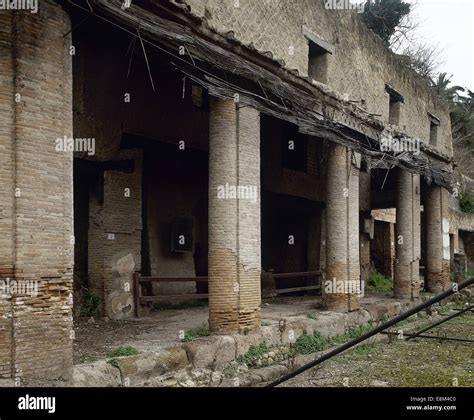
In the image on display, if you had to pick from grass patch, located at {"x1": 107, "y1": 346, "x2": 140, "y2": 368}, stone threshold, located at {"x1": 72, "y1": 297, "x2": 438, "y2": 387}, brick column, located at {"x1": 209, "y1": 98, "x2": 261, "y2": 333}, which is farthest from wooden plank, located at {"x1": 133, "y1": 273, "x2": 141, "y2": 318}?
grass patch, located at {"x1": 107, "y1": 346, "x2": 140, "y2": 368}

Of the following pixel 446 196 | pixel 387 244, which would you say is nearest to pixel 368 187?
pixel 446 196

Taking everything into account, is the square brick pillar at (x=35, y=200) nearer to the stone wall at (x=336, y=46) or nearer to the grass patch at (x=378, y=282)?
the stone wall at (x=336, y=46)

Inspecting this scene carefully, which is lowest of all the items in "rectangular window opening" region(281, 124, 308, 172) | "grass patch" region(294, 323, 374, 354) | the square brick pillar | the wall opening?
"grass patch" region(294, 323, 374, 354)

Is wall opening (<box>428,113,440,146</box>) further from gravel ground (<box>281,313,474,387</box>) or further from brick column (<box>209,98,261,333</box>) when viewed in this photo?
brick column (<box>209,98,261,333</box>)

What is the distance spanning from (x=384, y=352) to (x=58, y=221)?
681cm

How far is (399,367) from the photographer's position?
894 centimetres

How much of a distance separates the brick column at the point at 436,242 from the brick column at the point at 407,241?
2303 millimetres

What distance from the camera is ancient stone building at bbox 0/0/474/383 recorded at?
597 centimetres

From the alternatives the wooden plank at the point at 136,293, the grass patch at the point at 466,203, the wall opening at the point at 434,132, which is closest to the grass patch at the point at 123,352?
the wooden plank at the point at 136,293

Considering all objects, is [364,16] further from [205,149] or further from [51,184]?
[51,184]

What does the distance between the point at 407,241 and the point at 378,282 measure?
551 cm

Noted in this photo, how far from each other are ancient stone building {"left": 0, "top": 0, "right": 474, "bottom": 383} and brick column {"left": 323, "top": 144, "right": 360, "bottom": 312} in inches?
1.6

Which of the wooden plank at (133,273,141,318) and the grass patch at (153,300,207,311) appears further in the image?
the grass patch at (153,300,207,311)

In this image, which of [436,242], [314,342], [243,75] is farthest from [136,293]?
[436,242]
